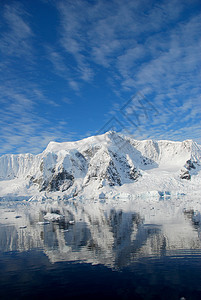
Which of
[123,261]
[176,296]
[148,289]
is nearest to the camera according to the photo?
[176,296]

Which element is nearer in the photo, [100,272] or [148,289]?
[148,289]

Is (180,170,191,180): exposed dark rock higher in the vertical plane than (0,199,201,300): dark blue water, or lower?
higher

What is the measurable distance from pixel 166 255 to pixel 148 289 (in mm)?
6777

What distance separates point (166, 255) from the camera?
19766 millimetres

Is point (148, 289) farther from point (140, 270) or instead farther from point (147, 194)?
point (147, 194)

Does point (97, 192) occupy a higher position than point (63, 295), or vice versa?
point (97, 192)

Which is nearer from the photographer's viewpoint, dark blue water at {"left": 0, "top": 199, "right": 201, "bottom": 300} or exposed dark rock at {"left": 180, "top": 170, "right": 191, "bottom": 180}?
dark blue water at {"left": 0, "top": 199, "right": 201, "bottom": 300}

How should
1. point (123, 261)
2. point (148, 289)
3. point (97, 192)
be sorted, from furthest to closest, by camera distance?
point (97, 192), point (123, 261), point (148, 289)

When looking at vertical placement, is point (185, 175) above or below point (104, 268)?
above

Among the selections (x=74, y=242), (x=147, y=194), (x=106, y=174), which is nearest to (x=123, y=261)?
(x=74, y=242)

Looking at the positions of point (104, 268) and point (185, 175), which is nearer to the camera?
point (104, 268)

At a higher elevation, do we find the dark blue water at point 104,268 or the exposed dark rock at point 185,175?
the exposed dark rock at point 185,175

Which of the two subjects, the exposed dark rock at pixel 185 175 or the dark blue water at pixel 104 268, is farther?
the exposed dark rock at pixel 185 175

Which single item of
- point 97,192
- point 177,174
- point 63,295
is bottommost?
point 63,295
